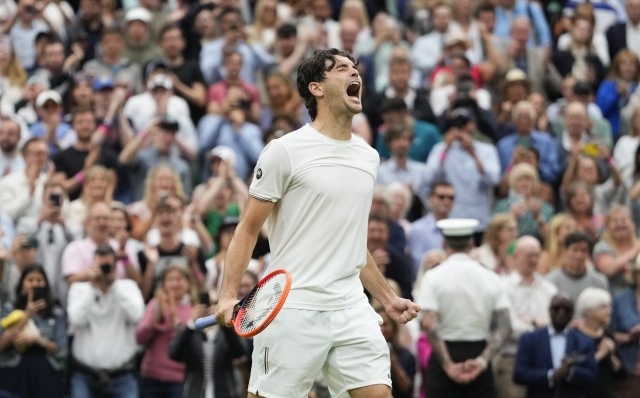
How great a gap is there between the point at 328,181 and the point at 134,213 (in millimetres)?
6302

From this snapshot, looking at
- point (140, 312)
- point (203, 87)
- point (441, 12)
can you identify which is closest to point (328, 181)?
point (140, 312)

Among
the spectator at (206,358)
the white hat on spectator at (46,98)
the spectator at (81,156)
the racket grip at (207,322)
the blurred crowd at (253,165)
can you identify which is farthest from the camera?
the white hat on spectator at (46,98)

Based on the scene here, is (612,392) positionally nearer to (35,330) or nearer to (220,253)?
(220,253)

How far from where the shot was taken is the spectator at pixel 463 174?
44.6ft

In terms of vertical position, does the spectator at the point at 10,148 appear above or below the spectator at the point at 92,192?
above

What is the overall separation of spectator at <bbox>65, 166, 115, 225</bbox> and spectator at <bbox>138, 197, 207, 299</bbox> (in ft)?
2.56

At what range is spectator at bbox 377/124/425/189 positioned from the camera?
45.3ft

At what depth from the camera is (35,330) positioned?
11.3 meters

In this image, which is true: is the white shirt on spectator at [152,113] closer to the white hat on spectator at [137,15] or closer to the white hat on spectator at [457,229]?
the white hat on spectator at [137,15]

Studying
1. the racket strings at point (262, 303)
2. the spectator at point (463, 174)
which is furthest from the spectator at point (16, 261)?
the racket strings at point (262, 303)

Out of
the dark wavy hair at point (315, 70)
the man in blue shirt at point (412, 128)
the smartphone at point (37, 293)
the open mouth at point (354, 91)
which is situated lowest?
the smartphone at point (37, 293)

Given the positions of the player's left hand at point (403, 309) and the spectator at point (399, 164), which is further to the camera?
the spectator at point (399, 164)

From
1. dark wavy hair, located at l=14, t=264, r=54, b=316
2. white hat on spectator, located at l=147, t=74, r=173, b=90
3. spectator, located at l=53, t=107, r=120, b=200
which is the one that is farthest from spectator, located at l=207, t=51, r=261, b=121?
dark wavy hair, located at l=14, t=264, r=54, b=316

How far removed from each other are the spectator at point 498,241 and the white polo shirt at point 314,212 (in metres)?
5.60
